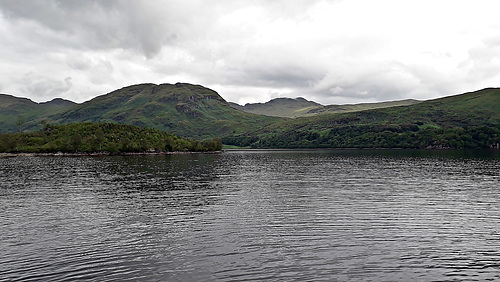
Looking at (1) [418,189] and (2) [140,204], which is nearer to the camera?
(2) [140,204]

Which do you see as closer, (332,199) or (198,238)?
(198,238)

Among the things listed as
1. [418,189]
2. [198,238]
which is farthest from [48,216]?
[418,189]

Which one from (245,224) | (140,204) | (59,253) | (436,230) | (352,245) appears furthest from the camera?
(140,204)

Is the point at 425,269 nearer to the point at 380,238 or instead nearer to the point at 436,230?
the point at 380,238

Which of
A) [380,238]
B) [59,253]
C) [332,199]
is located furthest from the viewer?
[332,199]

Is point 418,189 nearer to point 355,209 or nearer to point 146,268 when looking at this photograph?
point 355,209

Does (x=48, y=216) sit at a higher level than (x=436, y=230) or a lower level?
higher

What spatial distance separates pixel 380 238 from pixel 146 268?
2512cm

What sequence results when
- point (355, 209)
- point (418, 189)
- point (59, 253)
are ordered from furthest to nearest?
point (418, 189), point (355, 209), point (59, 253)

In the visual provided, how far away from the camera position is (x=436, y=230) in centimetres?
3838

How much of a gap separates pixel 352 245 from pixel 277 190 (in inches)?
1492

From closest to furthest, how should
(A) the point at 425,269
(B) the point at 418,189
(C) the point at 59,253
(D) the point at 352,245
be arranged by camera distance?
1. (A) the point at 425,269
2. (C) the point at 59,253
3. (D) the point at 352,245
4. (B) the point at 418,189

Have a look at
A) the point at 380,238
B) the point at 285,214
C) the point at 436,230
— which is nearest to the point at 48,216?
the point at 285,214

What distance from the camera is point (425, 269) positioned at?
87.2 ft
